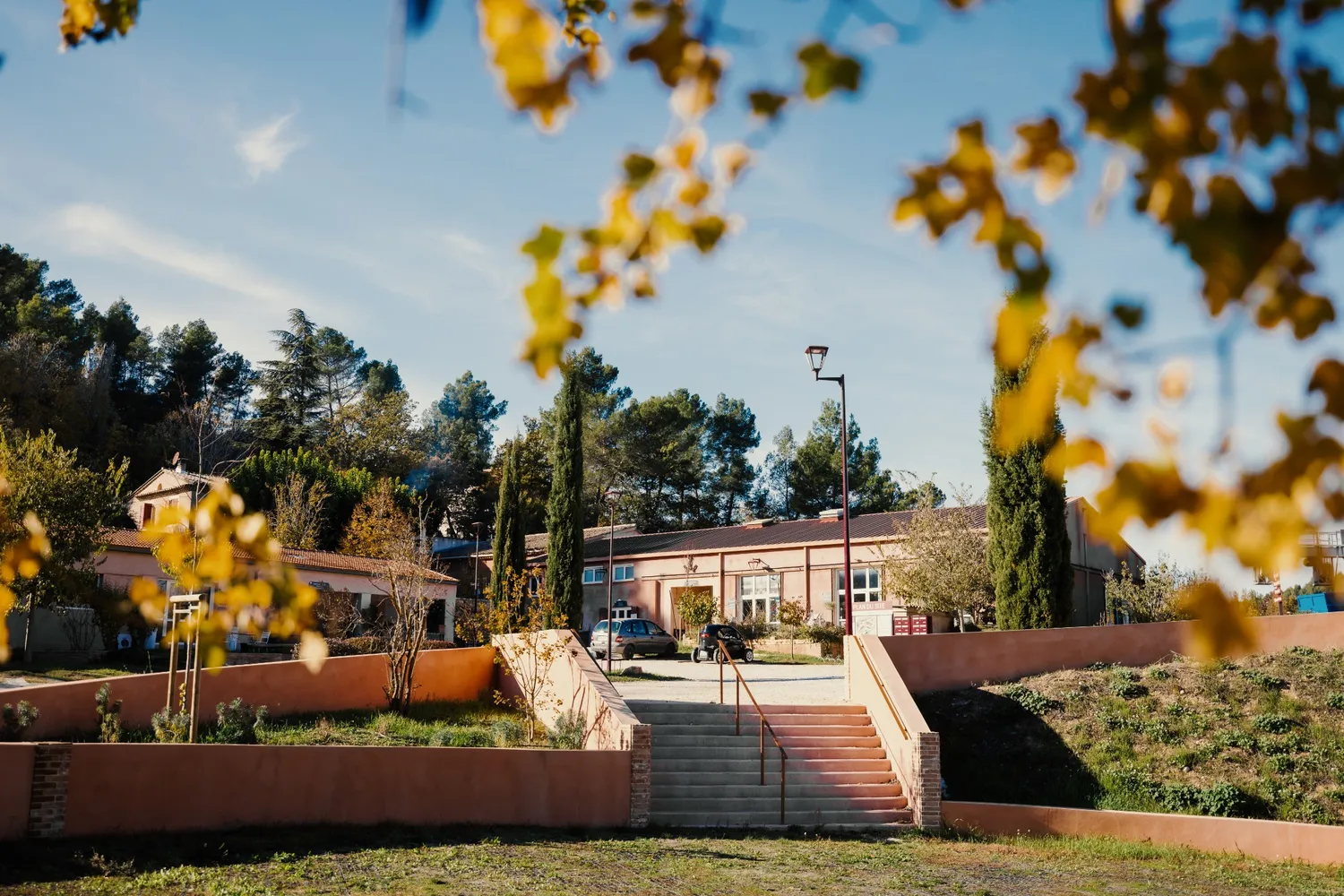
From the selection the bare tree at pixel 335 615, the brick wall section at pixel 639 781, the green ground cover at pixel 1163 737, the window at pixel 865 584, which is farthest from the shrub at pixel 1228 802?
the window at pixel 865 584

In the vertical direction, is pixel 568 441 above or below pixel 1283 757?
above

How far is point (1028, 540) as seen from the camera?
22.7 meters

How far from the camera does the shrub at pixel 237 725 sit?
14.4 metres

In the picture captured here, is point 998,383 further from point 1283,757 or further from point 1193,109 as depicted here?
point 1193,109

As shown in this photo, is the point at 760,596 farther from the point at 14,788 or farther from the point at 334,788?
A: the point at 14,788

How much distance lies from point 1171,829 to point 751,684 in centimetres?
1108

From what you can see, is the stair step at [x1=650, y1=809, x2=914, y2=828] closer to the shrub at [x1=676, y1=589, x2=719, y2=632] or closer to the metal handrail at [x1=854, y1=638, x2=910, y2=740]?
the metal handrail at [x1=854, y1=638, x2=910, y2=740]

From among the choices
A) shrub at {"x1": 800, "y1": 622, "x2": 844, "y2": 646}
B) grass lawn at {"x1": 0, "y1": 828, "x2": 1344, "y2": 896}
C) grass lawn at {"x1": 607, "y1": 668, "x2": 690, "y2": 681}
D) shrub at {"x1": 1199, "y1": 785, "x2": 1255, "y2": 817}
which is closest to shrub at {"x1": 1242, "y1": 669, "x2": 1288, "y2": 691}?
shrub at {"x1": 1199, "y1": 785, "x2": 1255, "y2": 817}

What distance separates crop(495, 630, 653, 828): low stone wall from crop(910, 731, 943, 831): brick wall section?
12.0 ft

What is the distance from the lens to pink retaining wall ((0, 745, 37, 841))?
1073 centimetres

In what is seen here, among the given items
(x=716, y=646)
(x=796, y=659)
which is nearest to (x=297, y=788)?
(x=716, y=646)

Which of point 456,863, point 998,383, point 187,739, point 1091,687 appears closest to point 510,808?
point 456,863

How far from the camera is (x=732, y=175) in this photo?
88.5 inches

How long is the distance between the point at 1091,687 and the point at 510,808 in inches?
398
